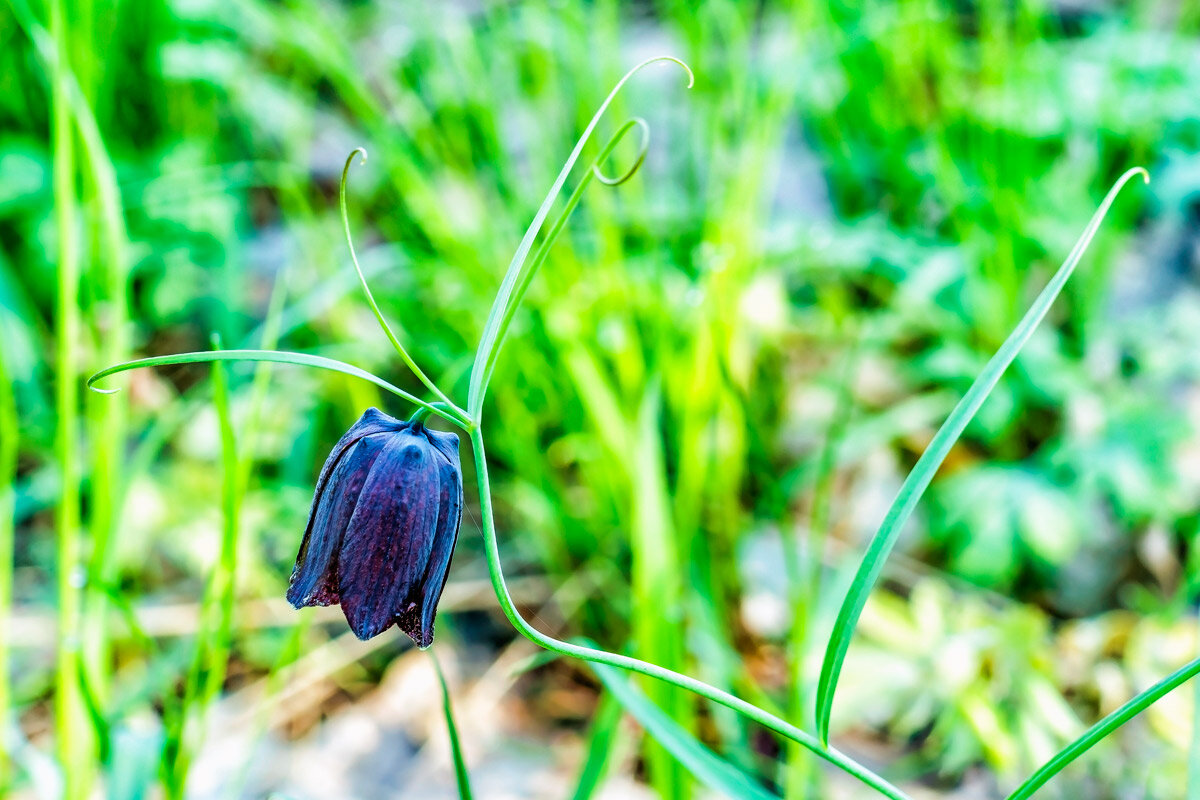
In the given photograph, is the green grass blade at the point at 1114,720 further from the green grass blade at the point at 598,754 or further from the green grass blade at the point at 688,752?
the green grass blade at the point at 598,754

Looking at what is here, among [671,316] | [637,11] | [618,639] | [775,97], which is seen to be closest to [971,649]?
[618,639]

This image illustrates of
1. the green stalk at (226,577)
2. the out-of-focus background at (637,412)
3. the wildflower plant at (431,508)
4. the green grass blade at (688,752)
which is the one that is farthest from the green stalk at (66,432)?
the green grass blade at (688,752)

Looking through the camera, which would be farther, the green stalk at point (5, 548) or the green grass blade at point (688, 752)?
the green stalk at point (5, 548)

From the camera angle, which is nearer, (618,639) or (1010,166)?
(618,639)

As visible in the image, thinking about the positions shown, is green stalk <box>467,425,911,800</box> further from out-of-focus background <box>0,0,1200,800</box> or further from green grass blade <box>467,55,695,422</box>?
out-of-focus background <box>0,0,1200,800</box>

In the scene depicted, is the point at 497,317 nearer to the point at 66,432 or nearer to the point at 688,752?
the point at 688,752

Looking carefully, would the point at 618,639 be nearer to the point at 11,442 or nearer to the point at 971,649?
the point at 971,649
